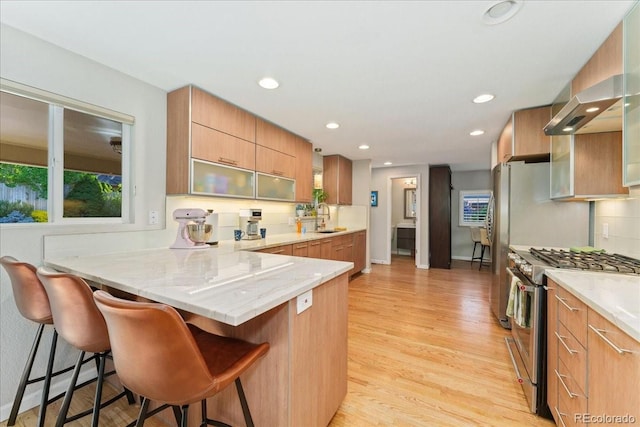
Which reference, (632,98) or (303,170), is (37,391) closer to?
(303,170)

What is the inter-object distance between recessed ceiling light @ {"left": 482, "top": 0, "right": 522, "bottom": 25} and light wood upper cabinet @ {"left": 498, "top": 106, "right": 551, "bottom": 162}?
5.22 feet

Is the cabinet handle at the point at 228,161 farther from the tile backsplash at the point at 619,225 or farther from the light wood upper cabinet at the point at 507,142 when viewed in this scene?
the tile backsplash at the point at 619,225

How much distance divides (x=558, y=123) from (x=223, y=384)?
2.47 meters

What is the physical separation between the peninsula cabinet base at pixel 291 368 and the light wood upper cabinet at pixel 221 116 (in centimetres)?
169

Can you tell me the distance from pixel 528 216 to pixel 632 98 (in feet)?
4.86

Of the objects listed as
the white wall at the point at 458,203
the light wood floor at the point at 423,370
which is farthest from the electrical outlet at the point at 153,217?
the white wall at the point at 458,203

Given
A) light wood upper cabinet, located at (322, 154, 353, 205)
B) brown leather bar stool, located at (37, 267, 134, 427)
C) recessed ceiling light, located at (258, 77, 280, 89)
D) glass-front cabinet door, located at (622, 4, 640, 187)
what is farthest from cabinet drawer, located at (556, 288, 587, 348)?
light wood upper cabinet, located at (322, 154, 353, 205)

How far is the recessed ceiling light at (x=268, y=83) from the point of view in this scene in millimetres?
2139

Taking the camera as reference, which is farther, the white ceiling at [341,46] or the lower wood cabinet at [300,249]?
the lower wood cabinet at [300,249]

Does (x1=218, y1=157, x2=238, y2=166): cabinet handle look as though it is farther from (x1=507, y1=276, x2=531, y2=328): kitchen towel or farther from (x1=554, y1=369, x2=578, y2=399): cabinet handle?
(x1=554, y1=369, x2=578, y2=399): cabinet handle

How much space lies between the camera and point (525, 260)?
6.00ft

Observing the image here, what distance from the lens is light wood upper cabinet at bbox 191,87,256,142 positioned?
2.31 meters

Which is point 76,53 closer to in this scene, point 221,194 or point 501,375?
point 221,194

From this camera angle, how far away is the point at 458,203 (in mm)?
6961
